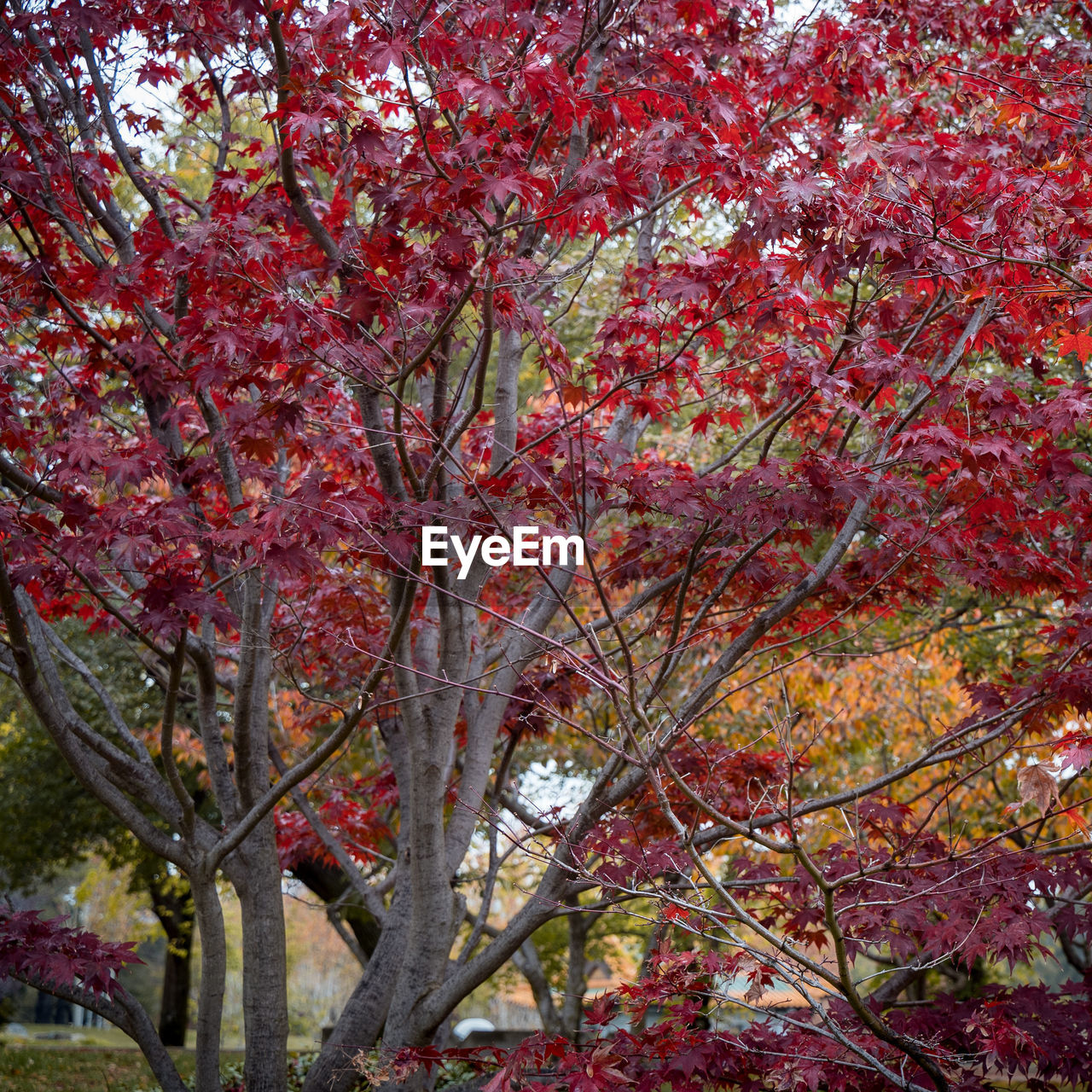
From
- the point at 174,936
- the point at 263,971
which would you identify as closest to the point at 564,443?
the point at 263,971

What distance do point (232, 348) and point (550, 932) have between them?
31.9 feet

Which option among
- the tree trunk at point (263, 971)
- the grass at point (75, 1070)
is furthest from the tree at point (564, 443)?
the grass at point (75, 1070)

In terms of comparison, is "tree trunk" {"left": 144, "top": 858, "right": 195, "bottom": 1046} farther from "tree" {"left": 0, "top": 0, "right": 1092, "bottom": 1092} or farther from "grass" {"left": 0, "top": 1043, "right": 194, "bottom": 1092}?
"tree" {"left": 0, "top": 0, "right": 1092, "bottom": 1092}

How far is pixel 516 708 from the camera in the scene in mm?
5586

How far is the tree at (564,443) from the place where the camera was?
3.53 meters

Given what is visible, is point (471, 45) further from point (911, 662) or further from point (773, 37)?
point (911, 662)

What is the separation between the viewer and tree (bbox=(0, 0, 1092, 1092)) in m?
3.53

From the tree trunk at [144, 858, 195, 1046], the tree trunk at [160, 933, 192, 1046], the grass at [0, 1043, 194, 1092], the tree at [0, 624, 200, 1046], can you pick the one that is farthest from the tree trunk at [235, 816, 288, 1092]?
the tree trunk at [160, 933, 192, 1046]

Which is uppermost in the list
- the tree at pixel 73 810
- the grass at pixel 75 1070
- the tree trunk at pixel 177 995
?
the tree at pixel 73 810

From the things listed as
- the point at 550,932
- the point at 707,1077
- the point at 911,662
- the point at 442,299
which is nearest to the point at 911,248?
the point at 442,299

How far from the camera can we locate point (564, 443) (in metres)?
4.27

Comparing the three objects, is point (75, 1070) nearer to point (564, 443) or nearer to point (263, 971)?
point (263, 971)

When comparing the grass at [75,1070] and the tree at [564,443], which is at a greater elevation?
the tree at [564,443]

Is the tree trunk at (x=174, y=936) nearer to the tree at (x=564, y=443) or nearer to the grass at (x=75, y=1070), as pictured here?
the grass at (x=75, y=1070)
